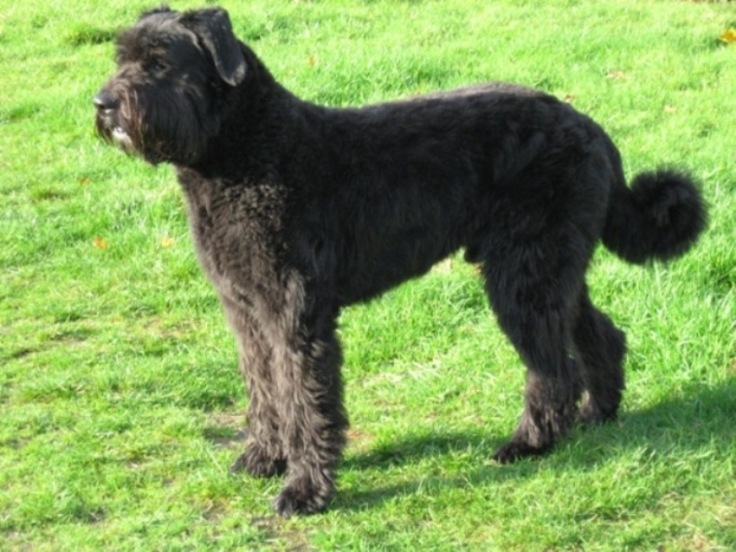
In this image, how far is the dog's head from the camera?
4695 millimetres

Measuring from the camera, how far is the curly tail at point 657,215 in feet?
17.9

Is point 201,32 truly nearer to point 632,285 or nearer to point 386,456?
point 386,456

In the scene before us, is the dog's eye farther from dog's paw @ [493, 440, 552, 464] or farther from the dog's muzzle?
dog's paw @ [493, 440, 552, 464]

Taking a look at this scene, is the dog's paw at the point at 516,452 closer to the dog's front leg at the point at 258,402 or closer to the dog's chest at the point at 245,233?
the dog's front leg at the point at 258,402

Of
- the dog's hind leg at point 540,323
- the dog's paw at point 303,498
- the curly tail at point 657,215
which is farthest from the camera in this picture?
Result: the curly tail at point 657,215

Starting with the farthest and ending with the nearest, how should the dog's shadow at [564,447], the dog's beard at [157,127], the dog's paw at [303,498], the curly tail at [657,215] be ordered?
the curly tail at [657,215] < the dog's shadow at [564,447] < the dog's paw at [303,498] < the dog's beard at [157,127]

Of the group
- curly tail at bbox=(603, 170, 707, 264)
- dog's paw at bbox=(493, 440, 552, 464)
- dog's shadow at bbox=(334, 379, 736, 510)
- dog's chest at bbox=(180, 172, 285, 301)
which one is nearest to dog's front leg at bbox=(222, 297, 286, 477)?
dog's chest at bbox=(180, 172, 285, 301)

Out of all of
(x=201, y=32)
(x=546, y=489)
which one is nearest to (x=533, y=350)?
(x=546, y=489)

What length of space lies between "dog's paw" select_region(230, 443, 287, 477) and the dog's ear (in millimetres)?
1644

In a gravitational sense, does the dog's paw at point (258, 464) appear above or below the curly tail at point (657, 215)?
below

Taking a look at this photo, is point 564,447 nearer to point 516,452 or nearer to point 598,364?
point 516,452

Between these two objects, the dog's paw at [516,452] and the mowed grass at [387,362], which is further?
the dog's paw at [516,452]

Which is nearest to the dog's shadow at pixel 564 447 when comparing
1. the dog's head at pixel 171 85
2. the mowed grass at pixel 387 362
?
the mowed grass at pixel 387 362

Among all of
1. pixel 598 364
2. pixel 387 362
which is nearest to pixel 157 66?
pixel 387 362
